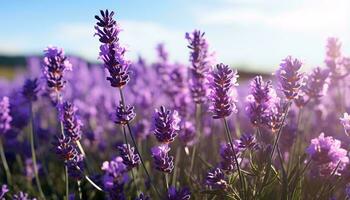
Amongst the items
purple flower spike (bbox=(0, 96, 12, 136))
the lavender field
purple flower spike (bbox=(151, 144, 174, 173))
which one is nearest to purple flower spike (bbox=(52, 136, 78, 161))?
the lavender field

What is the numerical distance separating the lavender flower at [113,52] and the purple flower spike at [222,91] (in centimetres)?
42

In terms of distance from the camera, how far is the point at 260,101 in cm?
273

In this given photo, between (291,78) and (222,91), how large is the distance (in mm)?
351

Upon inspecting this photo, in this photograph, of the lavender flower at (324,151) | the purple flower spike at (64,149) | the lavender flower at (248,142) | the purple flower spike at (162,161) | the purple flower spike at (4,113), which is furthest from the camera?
the purple flower spike at (4,113)

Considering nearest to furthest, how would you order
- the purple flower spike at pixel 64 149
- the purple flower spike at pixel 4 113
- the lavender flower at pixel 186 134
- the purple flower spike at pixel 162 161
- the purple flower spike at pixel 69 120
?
the purple flower spike at pixel 162 161, the purple flower spike at pixel 64 149, the purple flower spike at pixel 69 120, the lavender flower at pixel 186 134, the purple flower spike at pixel 4 113

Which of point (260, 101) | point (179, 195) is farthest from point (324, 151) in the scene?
point (179, 195)

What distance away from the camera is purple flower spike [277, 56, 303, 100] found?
271 centimetres

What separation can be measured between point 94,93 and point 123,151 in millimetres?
5010

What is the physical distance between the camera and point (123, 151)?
9.13 feet

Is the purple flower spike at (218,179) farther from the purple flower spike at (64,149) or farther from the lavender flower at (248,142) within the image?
the purple flower spike at (64,149)

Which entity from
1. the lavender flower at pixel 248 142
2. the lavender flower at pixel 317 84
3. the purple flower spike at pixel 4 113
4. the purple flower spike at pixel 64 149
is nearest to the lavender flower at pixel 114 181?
the purple flower spike at pixel 64 149

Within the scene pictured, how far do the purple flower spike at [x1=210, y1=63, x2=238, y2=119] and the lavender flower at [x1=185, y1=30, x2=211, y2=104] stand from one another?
727 millimetres

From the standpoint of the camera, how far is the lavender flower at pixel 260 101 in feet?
8.88

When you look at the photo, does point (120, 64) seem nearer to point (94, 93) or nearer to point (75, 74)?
point (94, 93)
